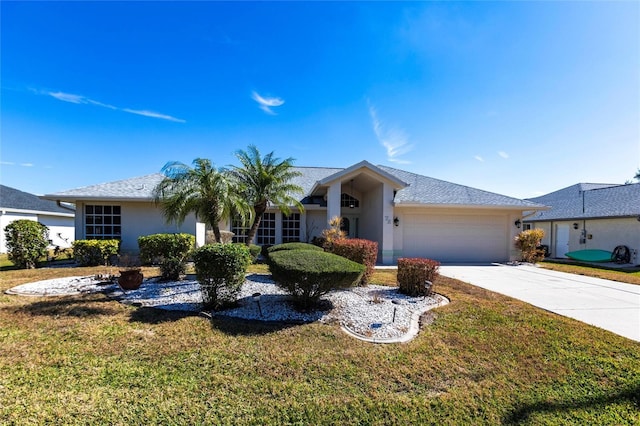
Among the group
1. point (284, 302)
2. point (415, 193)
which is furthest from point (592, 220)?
point (284, 302)

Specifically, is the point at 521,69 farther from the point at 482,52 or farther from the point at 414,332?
the point at 414,332

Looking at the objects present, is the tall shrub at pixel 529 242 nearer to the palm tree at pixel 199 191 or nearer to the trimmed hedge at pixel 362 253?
the trimmed hedge at pixel 362 253

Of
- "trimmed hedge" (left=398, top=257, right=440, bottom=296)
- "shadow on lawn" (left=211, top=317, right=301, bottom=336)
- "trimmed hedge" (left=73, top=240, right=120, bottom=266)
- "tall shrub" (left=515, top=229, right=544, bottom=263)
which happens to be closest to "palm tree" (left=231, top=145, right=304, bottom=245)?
"trimmed hedge" (left=73, top=240, right=120, bottom=266)

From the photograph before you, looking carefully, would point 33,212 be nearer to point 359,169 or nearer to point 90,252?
point 90,252

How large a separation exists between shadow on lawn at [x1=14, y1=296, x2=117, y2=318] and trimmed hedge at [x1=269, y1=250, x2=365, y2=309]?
144 inches

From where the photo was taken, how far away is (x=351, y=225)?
1795 cm

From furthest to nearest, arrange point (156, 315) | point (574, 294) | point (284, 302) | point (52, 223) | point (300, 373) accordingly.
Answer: point (52, 223) < point (574, 294) < point (284, 302) < point (156, 315) < point (300, 373)

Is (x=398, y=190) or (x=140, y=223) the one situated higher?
(x=398, y=190)

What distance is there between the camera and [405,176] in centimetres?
1844

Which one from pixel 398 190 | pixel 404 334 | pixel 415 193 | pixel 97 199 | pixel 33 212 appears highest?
pixel 398 190

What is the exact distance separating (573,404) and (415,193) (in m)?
13.4

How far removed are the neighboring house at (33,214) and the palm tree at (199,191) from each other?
14392 millimetres

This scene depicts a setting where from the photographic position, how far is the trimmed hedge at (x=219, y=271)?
5715 mm

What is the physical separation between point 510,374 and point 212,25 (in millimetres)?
12357
